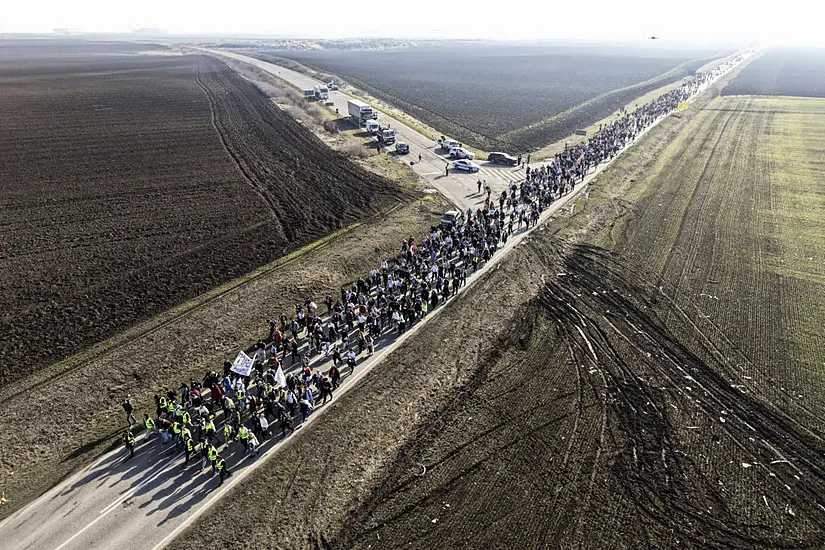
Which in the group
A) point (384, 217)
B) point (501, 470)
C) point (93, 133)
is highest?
point (93, 133)

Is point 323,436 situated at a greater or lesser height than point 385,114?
lesser

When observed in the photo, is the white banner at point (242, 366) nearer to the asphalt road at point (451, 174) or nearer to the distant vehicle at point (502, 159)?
the asphalt road at point (451, 174)

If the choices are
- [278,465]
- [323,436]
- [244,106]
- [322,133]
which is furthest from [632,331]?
[244,106]

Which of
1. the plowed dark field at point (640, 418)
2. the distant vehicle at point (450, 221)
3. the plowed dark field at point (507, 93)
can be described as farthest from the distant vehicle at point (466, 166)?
the plowed dark field at point (640, 418)

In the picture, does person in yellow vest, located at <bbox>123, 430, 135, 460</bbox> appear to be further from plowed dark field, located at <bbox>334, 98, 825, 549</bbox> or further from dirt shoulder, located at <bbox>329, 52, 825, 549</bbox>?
plowed dark field, located at <bbox>334, 98, 825, 549</bbox>

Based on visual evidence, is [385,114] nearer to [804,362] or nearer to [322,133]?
[322,133]

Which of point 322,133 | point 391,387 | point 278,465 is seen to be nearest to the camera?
point 278,465

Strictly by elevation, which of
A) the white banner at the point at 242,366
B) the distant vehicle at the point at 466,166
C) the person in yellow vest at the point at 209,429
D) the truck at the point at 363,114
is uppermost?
the truck at the point at 363,114

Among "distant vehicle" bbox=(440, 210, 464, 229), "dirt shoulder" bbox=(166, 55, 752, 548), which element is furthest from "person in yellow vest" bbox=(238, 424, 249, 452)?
"distant vehicle" bbox=(440, 210, 464, 229)
